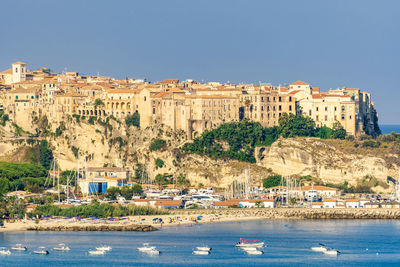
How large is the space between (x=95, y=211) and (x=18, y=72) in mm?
44734

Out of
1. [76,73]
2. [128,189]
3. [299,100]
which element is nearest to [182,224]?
[128,189]

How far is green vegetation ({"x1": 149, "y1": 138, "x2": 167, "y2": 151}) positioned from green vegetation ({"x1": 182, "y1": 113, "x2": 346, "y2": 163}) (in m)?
2.43

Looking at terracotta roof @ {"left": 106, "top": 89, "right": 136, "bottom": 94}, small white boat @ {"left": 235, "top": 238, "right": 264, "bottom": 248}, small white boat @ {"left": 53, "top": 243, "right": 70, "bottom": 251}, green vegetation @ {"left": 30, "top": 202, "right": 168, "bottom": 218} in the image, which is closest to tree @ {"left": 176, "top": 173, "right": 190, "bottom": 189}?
green vegetation @ {"left": 30, "top": 202, "right": 168, "bottom": 218}

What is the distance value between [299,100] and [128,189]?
908 inches

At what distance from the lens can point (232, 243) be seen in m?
88.5

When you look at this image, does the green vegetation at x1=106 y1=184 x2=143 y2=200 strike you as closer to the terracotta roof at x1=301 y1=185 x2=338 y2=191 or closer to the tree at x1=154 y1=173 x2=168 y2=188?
the tree at x1=154 y1=173 x2=168 y2=188

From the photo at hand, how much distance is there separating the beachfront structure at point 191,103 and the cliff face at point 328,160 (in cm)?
458

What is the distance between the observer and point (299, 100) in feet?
401

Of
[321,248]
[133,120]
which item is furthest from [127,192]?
[321,248]

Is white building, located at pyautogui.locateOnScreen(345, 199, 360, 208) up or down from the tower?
down

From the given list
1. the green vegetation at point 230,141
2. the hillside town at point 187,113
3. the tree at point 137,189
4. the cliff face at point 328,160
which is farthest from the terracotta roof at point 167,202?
the cliff face at point 328,160

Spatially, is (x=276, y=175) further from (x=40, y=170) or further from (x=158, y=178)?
(x=40, y=170)

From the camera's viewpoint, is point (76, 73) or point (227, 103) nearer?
point (227, 103)

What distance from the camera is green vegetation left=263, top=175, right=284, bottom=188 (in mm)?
113250
